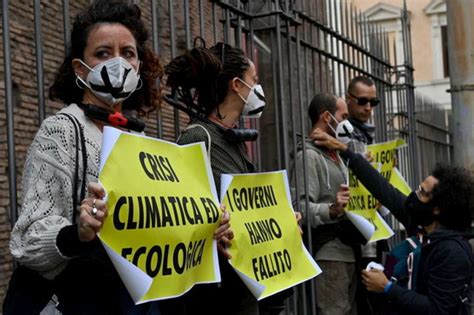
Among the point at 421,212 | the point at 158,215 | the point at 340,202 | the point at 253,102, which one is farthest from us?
the point at 340,202

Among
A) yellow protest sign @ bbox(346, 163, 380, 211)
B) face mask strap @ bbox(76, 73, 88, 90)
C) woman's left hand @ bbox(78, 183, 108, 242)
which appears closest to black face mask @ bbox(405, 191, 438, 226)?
yellow protest sign @ bbox(346, 163, 380, 211)

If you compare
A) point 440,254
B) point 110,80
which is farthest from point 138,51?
point 440,254

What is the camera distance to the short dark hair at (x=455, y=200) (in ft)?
13.6

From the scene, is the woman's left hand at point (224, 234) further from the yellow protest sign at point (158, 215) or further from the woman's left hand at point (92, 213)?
the woman's left hand at point (92, 213)

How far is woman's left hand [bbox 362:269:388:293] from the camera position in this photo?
4.19m

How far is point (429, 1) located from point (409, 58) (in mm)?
24137

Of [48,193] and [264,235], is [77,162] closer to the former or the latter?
[48,193]

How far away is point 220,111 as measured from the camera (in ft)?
11.9

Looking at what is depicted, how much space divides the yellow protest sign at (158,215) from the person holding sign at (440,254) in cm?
142

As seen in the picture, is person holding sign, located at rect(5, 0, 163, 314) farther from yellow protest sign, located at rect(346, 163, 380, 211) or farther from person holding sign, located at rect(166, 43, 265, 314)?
yellow protest sign, located at rect(346, 163, 380, 211)

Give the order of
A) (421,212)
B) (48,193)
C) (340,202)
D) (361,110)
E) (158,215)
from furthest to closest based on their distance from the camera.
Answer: (361,110) → (340,202) → (421,212) → (158,215) → (48,193)

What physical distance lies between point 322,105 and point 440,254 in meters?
1.38

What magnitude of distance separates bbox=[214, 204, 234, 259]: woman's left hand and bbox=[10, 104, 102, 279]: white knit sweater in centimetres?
64

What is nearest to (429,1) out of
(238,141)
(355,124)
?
(355,124)
